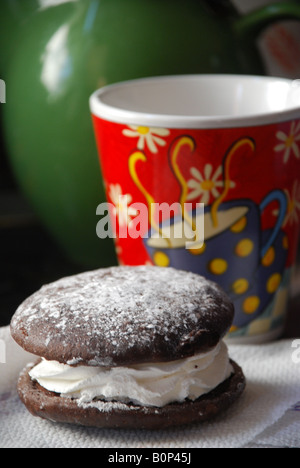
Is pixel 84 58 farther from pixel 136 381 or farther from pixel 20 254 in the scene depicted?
pixel 136 381

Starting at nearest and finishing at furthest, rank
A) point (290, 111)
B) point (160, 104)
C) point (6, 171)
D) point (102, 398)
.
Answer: point (102, 398)
point (290, 111)
point (160, 104)
point (6, 171)

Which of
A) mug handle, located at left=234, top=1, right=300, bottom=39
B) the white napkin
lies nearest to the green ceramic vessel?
mug handle, located at left=234, top=1, right=300, bottom=39

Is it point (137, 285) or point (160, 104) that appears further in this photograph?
point (160, 104)

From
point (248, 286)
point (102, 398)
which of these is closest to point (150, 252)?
point (248, 286)

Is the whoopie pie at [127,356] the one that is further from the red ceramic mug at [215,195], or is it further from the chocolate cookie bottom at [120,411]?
the red ceramic mug at [215,195]

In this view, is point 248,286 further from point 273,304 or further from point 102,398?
point 102,398

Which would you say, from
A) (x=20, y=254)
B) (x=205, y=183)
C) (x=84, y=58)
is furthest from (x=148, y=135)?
(x=20, y=254)

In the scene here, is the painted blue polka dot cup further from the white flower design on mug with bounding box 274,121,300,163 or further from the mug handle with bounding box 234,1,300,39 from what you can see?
the mug handle with bounding box 234,1,300,39
